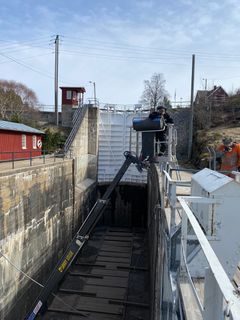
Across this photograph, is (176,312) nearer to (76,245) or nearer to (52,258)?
(76,245)

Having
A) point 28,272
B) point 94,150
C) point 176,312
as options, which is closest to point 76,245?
point 28,272

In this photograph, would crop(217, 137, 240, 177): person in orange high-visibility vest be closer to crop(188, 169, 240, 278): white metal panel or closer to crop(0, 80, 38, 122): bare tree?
crop(188, 169, 240, 278): white metal panel

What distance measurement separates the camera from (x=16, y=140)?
15.2m

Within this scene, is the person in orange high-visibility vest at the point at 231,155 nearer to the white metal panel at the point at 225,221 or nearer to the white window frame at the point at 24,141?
the white metal panel at the point at 225,221

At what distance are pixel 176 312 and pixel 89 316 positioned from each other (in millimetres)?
8041

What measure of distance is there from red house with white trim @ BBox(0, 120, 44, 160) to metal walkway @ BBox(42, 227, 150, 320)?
5.32 metres

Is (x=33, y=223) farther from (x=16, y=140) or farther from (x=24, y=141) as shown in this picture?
(x=24, y=141)

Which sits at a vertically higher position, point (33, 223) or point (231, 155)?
point (231, 155)

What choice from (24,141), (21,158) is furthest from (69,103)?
(21,158)

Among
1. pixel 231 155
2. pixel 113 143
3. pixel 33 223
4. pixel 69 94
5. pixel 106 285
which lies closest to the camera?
pixel 231 155

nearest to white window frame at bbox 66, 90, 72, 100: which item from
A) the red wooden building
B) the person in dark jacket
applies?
the red wooden building

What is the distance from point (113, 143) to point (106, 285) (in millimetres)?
11363

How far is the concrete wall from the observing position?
841 cm

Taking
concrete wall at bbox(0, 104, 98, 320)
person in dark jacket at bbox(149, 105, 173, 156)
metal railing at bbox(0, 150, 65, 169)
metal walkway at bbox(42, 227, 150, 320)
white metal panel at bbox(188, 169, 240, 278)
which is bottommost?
metal walkway at bbox(42, 227, 150, 320)
